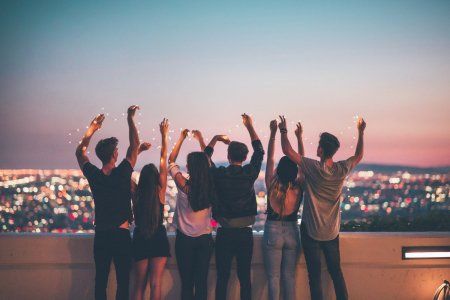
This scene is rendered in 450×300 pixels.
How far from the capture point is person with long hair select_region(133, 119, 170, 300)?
4801 millimetres

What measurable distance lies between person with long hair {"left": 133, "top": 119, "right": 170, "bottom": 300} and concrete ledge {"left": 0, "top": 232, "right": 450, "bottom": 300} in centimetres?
57

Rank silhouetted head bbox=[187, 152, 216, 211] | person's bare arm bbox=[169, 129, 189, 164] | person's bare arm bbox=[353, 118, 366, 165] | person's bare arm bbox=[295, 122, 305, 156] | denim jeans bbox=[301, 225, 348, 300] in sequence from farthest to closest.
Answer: person's bare arm bbox=[295, 122, 305, 156]
person's bare arm bbox=[353, 118, 366, 165]
person's bare arm bbox=[169, 129, 189, 164]
denim jeans bbox=[301, 225, 348, 300]
silhouetted head bbox=[187, 152, 216, 211]

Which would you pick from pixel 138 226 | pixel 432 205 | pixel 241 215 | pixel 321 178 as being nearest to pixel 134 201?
pixel 138 226

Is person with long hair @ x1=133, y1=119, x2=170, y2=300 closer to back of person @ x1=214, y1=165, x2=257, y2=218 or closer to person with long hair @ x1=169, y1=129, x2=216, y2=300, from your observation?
person with long hair @ x1=169, y1=129, x2=216, y2=300

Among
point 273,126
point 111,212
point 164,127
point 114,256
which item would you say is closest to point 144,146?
point 164,127

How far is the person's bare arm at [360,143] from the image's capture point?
5312 millimetres

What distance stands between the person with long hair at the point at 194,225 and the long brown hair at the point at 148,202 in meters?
0.22

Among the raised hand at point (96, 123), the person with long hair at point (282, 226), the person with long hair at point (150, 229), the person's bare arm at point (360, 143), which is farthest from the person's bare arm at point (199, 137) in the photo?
the person's bare arm at point (360, 143)

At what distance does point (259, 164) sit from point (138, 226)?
1237mm

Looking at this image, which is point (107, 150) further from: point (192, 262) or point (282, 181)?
point (282, 181)

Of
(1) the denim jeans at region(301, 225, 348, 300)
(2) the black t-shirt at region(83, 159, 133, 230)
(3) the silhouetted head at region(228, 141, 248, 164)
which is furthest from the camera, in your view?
(1) the denim jeans at region(301, 225, 348, 300)

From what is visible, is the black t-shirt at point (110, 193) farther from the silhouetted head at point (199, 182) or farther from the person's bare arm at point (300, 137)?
the person's bare arm at point (300, 137)

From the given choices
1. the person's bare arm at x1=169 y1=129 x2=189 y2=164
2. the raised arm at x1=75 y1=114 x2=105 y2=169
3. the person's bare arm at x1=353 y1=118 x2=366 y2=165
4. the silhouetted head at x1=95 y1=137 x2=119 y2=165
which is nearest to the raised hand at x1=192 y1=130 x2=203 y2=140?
the person's bare arm at x1=169 y1=129 x2=189 y2=164

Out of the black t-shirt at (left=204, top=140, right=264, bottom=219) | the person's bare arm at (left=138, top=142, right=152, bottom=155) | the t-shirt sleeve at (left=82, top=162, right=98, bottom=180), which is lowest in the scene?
the black t-shirt at (left=204, top=140, right=264, bottom=219)
